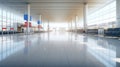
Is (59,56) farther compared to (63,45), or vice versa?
(63,45)

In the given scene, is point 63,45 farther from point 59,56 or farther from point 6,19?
point 6,19

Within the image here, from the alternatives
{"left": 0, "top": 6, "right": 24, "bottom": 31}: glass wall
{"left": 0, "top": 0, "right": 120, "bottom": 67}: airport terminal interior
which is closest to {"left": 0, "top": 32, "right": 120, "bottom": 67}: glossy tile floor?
{"left": 0, "top": 0, "right": 120, "bottom": 67}: airport terminal interior

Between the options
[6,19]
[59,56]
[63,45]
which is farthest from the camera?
[6,19]

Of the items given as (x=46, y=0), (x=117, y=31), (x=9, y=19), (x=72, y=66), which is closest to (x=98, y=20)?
(x=46, y=0)

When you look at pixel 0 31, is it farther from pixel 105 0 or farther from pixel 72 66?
pixel 72 66

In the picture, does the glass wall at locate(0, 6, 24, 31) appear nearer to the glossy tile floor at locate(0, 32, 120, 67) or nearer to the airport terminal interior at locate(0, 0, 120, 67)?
the airport terminal interior at locate(0, 0, 120, 67)

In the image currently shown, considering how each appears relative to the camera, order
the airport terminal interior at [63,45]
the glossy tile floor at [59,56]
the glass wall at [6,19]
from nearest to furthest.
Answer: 1. the glossy tile floor at [59,56]
2. the airport terminal interior at [63,45]
3. the glass wall at [6,19]

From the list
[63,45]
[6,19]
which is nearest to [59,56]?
[63,45]

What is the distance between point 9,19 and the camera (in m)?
37.5

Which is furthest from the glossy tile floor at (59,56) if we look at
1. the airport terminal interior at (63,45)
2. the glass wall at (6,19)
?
the glass wall at (6,19)

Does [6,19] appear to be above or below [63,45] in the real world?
above

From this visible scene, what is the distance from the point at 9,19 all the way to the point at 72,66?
122ft

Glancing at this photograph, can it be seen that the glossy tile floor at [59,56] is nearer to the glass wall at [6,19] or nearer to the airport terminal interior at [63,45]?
the airport terminal interior at [63,45]

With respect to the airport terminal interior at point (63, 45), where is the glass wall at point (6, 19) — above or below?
above
